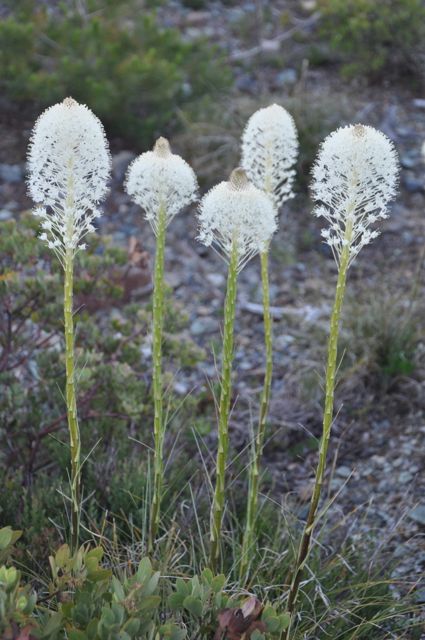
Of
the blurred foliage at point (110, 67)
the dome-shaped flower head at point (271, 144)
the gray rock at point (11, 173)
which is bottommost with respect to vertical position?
the dome-shaped flower head at point (271, 144)

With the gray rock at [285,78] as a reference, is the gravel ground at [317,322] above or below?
below

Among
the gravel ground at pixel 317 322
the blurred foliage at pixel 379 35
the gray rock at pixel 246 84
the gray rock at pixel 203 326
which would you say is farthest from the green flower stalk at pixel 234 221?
the blurred foliage at pixel 379 35

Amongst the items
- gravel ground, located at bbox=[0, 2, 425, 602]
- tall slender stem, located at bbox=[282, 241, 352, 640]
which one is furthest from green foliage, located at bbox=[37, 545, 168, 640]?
gravel ground, located at bbox=[0, 2, 425, 602]

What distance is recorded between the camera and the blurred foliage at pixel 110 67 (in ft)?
25.2

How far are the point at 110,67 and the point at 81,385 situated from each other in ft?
14.9

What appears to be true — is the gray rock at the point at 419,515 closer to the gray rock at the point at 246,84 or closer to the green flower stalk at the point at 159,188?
the green flower stalk at the point at 159,188

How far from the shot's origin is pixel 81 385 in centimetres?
416

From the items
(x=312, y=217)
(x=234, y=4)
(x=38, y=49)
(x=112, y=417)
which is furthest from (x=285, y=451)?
(x=234, y=4)

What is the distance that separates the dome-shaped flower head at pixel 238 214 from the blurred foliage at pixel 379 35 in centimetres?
722

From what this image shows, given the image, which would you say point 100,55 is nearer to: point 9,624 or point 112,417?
point 112,417

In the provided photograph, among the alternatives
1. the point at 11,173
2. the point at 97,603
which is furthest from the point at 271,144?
the point at 11,173

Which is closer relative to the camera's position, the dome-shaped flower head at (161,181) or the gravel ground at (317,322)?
the dome-shaped flower head at (161,181)

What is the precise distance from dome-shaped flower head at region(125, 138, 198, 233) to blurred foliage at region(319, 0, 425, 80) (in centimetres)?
713

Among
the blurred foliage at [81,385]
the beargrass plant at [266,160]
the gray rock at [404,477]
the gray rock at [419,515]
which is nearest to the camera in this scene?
the beargrass plant at [266,160]
